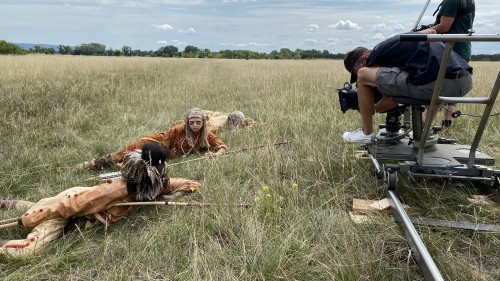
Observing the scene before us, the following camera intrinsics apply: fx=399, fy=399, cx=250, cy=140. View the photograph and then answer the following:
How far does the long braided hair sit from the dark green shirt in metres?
3.33

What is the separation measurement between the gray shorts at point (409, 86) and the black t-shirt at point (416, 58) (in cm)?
4

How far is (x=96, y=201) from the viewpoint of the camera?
9.65ft

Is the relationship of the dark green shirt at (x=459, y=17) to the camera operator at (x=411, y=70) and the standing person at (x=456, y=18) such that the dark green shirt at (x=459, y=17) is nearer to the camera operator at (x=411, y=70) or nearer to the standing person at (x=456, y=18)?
the standing person at (x=456, y=18)

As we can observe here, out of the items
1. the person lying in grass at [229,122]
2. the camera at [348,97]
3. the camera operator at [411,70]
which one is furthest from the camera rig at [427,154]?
the person lying in grass at [229,122]

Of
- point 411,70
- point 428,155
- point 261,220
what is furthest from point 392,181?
point 261,220

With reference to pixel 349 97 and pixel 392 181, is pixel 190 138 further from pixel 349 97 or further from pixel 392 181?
pixel 392 181

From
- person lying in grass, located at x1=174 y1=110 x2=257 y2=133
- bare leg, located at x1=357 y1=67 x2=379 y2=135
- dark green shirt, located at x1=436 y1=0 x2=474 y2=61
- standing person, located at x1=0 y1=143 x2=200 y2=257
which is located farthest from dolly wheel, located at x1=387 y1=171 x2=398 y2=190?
person lying in grass, located at x1=174 y1=110 x2=257 y2=133

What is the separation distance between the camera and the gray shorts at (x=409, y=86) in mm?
Result: 2936

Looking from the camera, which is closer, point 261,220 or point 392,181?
point 261,220

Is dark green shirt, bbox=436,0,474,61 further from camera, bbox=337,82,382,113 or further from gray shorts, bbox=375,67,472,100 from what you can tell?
gray shorts, bbox=375,67,472,100

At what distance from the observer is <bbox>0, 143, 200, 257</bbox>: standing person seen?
2662 mm

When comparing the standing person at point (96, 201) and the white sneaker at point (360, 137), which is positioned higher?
the white sneaker at point (360, 137)

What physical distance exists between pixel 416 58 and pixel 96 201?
261 cm

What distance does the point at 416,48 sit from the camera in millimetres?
3000
